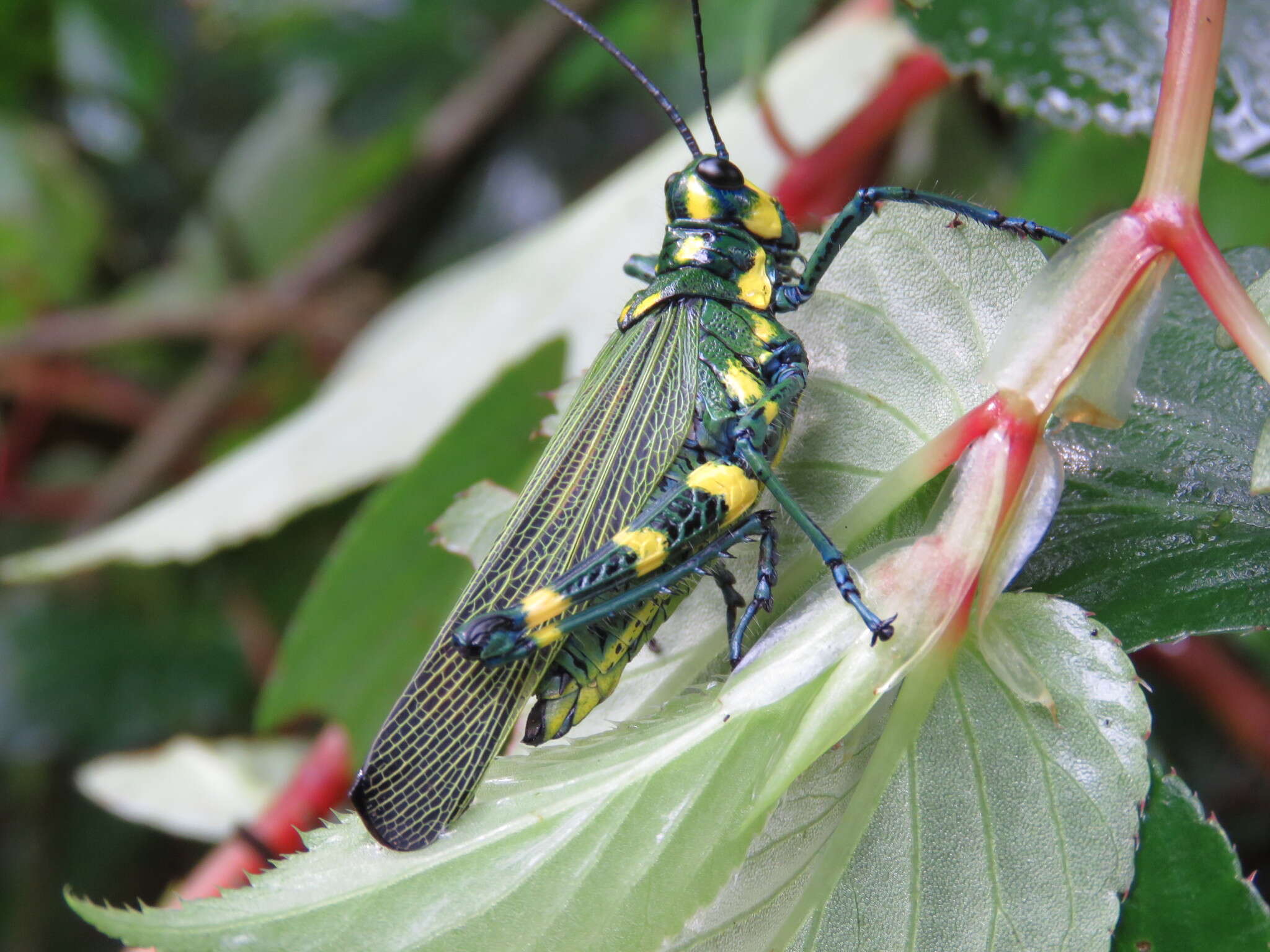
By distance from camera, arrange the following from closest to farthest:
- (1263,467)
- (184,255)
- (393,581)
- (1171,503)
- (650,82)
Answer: (1263,467) → (1171,503) → (650,82) → (393,581) → (184,255)

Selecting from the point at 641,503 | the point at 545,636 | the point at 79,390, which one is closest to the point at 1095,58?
the point at 641,503

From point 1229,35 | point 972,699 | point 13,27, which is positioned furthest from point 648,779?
point 13,27

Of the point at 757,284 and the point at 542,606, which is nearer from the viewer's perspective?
the point at 542,606

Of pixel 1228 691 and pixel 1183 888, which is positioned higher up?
pixel 1183 888

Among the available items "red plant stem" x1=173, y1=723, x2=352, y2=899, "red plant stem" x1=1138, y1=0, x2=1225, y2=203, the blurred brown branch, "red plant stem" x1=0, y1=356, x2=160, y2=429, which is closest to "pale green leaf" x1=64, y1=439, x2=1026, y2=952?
"red plant stem" x1=1138, y1=0, x2=1225, y2=203

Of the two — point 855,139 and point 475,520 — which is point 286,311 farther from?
point 475,520

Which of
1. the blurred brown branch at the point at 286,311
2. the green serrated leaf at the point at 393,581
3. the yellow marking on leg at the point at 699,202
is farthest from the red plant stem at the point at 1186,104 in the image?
the blurred brown branch at the point at 286,311

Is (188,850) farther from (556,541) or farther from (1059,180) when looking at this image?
(1059,180)
